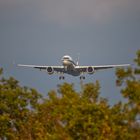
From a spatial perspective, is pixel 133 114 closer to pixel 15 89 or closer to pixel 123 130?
pixel 123 130

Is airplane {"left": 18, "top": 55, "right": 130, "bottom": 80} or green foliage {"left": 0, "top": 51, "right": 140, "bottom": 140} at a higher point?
airplane {"left": 18, "top": 55, "right": 130, "bottom": 80}

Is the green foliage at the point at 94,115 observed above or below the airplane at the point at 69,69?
below

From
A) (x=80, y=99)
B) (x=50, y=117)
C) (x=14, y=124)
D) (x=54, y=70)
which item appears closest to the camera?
(x=80, y=99)

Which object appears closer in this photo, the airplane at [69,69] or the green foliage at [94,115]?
the green foliage at [94,115]

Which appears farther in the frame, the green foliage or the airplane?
the airplane

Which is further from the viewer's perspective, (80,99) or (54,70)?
(54,70)

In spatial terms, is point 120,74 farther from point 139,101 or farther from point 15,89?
point 15,89

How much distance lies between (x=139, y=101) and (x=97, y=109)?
114 inches

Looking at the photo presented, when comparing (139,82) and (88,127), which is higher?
(139,82)

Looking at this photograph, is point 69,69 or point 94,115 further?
point 69,69

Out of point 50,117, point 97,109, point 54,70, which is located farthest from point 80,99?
point 54,70

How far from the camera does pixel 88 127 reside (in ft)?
Result: 133

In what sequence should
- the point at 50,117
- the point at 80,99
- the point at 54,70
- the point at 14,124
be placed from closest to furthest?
the point at 80,99, the point at 50,117, the point at 14,124, the point at 54,70

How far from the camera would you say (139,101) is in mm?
39969
